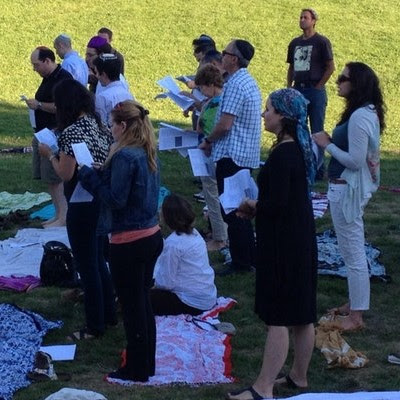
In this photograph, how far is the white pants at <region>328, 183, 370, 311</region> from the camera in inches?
263

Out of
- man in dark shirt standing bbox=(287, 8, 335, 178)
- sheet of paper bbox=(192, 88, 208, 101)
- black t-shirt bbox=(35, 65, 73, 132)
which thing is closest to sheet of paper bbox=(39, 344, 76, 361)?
black t-shirt bbox=(35, 65, 73, 132)

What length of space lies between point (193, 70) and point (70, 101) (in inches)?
593

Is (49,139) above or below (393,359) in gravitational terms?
above

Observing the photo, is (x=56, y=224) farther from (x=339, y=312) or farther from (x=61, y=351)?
(x=339, y=312)

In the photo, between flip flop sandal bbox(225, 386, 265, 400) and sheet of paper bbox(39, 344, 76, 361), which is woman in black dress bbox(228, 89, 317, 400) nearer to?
flip flop sandal bbox(225, 386, 265, 400)

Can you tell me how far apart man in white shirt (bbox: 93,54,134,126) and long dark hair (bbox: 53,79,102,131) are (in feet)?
4.77

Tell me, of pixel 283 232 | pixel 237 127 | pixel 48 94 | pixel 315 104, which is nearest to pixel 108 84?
pixel 237 127

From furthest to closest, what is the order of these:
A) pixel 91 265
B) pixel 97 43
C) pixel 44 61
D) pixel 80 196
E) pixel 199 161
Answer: pixel 97 43 → pixel 44 61 → pixel 199 161 → pixel 91 265 → pixel 80 196

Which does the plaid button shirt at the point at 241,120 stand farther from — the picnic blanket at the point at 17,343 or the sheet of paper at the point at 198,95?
the picnic blanket at the point at 17,343

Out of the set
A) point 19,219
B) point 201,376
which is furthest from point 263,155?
point 201,376

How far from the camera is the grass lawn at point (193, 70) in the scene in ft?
20.2

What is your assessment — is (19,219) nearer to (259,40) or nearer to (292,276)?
(292,276)

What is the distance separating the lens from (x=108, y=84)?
7891mm

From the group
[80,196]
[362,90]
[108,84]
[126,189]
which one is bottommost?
[80,196]
